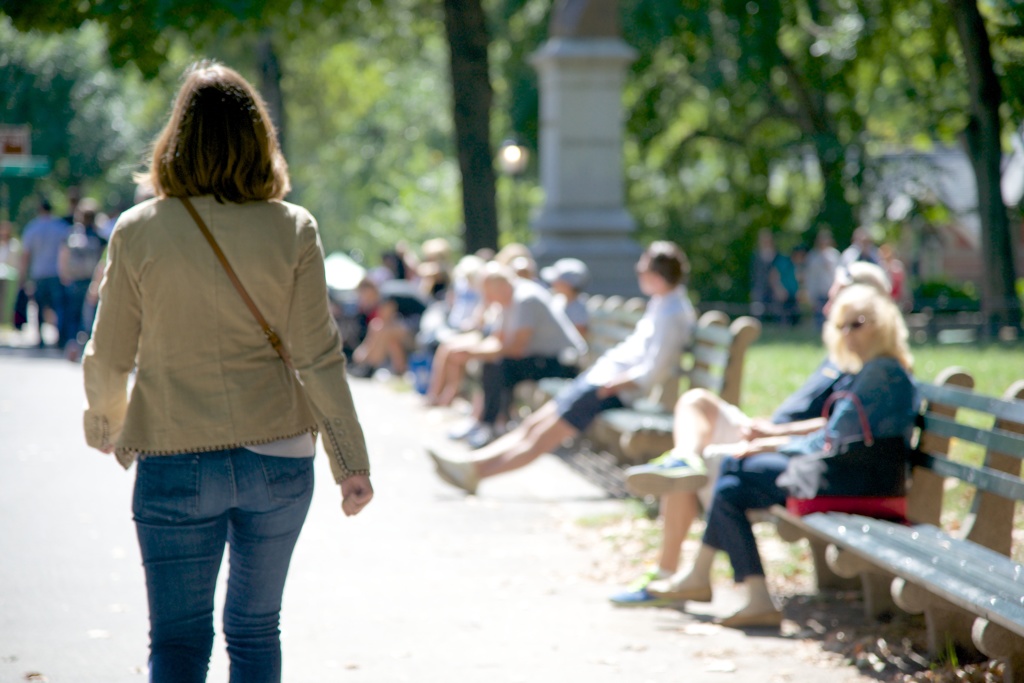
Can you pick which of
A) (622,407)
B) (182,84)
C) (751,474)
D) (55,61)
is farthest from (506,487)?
(55,61)

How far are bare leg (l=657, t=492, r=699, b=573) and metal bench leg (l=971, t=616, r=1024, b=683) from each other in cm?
195

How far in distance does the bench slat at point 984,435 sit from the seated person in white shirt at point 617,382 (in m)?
2.95

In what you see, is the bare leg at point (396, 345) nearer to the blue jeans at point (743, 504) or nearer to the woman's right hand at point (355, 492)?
the blue jeans at point (743, 504)

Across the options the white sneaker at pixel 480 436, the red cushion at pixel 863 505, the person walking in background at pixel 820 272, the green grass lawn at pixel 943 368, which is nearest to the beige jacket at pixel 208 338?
the red cushion at pixel 863 505

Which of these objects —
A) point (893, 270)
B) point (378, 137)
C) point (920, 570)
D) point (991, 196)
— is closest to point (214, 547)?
point (920, 570)

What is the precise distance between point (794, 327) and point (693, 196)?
24.5ft

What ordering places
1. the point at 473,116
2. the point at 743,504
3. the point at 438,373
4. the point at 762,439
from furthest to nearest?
the point at 473,116 < the point at 438,373 < the point at 762,439 < the point at 743,504

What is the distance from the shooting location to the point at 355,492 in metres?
3.50

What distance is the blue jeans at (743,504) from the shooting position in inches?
221

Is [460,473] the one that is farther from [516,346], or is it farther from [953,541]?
[953,541]

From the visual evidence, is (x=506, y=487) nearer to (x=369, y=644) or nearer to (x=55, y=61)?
(x=369, y=644)

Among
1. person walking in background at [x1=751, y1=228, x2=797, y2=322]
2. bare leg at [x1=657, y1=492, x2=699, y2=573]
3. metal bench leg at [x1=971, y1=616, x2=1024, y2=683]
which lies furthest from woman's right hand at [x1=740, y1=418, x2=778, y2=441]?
person walking in background at [x1=751, y1=228, x2=797, y2=322]

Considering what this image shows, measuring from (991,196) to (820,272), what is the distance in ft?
14.8

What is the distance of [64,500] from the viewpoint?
8.37 meters
